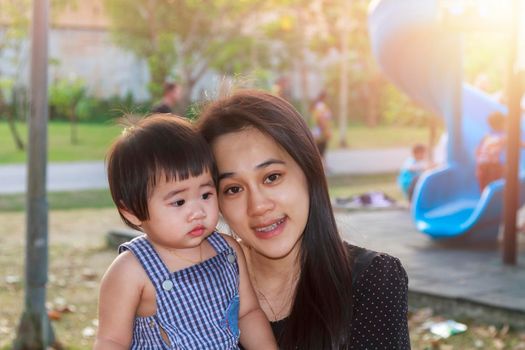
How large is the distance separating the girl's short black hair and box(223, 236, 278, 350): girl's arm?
292mm

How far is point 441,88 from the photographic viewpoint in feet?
34.5

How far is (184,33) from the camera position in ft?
89.5

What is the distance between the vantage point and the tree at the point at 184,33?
2198 cm

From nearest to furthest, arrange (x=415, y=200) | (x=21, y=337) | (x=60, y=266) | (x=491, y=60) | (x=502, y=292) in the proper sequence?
(x=21, y=337) < (x=502, y=292) < (x=60, y=266) < (x=415, y=200) < (x=491, y=60)

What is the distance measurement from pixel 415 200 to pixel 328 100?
1045 inches

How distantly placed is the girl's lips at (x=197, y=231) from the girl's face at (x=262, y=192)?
10 cm

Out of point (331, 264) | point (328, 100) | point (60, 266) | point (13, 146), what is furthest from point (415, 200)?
point (328, 100)

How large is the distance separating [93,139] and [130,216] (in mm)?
25132

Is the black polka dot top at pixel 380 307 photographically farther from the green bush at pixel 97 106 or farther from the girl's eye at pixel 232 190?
the green bush at pixel 97 106

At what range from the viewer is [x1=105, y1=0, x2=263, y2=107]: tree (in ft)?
72.1

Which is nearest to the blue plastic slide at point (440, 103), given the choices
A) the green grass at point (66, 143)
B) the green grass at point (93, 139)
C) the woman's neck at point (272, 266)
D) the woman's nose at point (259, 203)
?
the woman's neck at point (272, 266)

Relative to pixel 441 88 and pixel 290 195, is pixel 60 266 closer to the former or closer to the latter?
pixel 441 88

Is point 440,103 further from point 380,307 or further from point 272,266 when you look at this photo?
point 380,307

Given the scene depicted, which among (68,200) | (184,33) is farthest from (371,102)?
(68,200)
